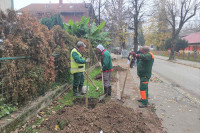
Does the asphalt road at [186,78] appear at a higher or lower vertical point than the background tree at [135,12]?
lower

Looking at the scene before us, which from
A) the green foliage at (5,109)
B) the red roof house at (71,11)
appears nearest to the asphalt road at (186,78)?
the red roof house at (71,11)

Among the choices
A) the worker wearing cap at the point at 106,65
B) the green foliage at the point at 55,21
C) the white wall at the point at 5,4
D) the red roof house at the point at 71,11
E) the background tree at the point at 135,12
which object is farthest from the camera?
the background tree at the point at 135,12

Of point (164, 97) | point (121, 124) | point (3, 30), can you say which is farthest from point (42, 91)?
point (164, 97)

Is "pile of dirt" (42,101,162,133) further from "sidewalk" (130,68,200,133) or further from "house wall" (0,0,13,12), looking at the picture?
"house wall" (0,0,13,12)

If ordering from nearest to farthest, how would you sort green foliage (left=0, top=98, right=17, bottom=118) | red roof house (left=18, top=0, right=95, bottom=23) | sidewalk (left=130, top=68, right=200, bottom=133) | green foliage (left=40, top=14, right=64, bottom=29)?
green foliage (left=0, top=98, right=17, bottom=118), sidewalk (left=130, top=68, right=200, bottom=133), green foliage (left=40, top=14, right=64, bottom=29), red roof house (left=18, top=0, right=95, bottom=23)

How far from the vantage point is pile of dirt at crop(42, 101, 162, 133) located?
315 centimetres

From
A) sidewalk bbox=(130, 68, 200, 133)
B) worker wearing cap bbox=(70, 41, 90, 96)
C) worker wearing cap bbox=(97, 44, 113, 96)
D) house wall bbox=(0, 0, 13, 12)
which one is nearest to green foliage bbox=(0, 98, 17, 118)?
worker wearing cap bbox=(70, 41, 90, 96)

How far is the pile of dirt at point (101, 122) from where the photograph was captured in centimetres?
315

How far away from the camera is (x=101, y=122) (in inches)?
133

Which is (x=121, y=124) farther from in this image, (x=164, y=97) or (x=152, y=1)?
(x=152, y=1)

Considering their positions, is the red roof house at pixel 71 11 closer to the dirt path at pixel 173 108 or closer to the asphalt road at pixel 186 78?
the dirt path at pixel 173 108

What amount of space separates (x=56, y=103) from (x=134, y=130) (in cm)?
259

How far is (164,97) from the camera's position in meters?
6.12

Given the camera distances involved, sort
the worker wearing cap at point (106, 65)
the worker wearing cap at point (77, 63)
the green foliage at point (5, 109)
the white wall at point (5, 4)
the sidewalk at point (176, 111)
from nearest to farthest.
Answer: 1. the green foliage at point (5, 109)
2. the sidewalk at point (176, 111)
3. the worker wearing cap at point (77, 63)
4. the worker wearing cap at point (106, 65)
5. the white wall at point (5, 4)
